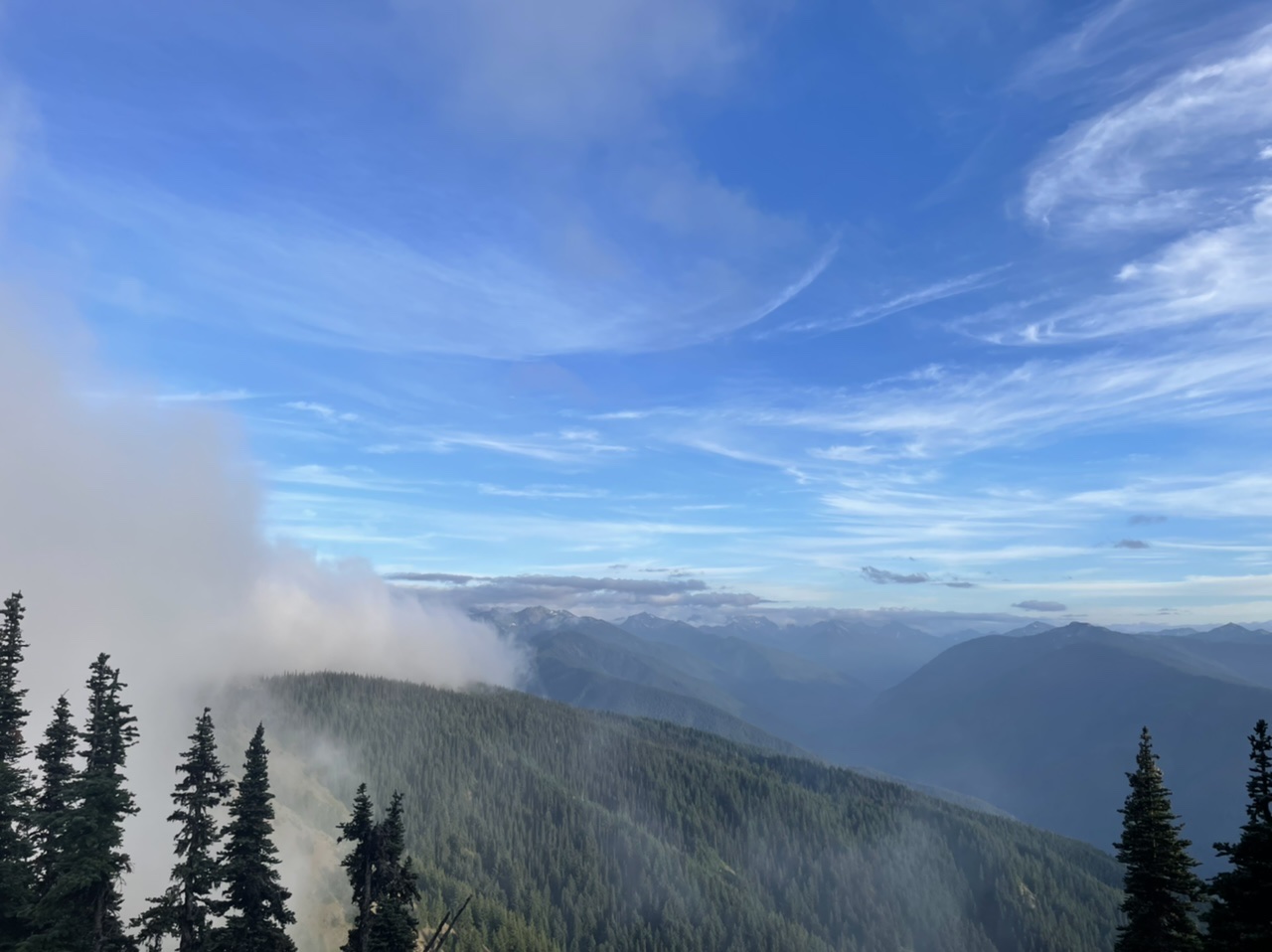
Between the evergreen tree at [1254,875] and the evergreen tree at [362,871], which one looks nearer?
the evergreen tree at [1254,875]

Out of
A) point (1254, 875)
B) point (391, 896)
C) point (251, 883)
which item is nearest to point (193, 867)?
point (251, 883)

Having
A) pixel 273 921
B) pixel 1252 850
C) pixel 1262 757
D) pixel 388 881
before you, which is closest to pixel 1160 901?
pixel 1252 850

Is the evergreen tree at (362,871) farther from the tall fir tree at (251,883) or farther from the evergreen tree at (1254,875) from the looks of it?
the evergreen tree at (1254,875)

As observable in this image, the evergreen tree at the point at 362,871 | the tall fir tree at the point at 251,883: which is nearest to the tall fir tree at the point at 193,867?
the tall fir tree at the point at 251,883

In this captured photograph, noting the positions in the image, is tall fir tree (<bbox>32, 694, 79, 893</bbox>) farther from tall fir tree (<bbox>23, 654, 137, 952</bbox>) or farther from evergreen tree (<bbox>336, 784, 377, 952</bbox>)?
evergreen tree (<bbox>336, 784, 377, 952</bbox>)

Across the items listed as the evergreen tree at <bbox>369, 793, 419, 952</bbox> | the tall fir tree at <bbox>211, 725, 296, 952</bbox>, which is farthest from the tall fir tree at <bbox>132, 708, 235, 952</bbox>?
the evergreen tree at <bbox>369, 793, 419, 952</bbox>

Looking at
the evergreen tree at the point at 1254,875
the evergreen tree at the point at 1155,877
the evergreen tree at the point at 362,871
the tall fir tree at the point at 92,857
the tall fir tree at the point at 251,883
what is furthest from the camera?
the tall fir tree at the point at 251,883
